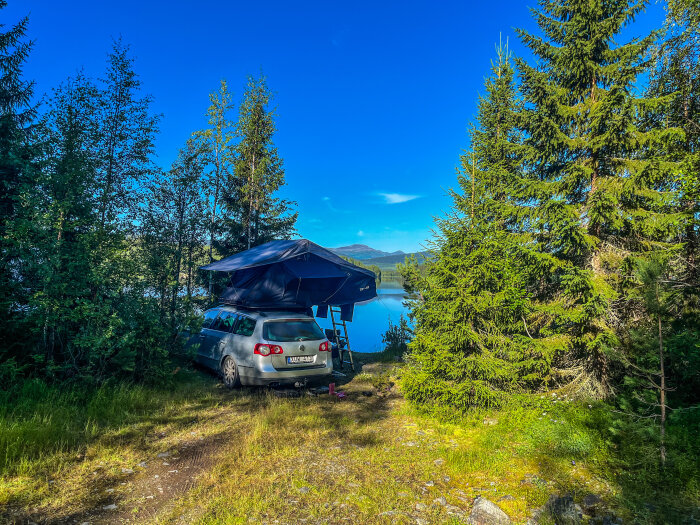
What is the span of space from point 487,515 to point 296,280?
714 cm

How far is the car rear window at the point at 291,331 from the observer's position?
277 inches

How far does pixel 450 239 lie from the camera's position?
6.27m

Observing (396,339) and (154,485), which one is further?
(396,339)

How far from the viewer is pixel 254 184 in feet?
58.6

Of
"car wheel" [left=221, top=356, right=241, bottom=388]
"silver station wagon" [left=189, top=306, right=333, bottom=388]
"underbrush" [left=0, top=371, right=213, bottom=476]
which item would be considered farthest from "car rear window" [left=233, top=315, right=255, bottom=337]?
"underbrush" [left=0, top=371, right=213, bottom=476]

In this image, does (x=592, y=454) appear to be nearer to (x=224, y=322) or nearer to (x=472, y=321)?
(x=472, y=321)

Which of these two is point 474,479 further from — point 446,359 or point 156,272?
point 156,272

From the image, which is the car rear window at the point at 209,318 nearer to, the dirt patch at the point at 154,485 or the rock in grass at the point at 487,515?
the dirt patch at the point at 154,485

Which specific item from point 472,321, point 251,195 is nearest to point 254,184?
point 251,195

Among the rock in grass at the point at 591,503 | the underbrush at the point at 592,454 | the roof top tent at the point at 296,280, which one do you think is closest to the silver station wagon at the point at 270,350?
the roof top tent at the point at 296,280

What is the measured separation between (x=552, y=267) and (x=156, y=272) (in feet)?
28.7

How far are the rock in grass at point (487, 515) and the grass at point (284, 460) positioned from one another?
15 centimetres

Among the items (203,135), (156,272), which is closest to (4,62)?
(203,135)

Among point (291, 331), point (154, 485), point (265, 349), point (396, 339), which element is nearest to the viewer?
point (154, 485)
